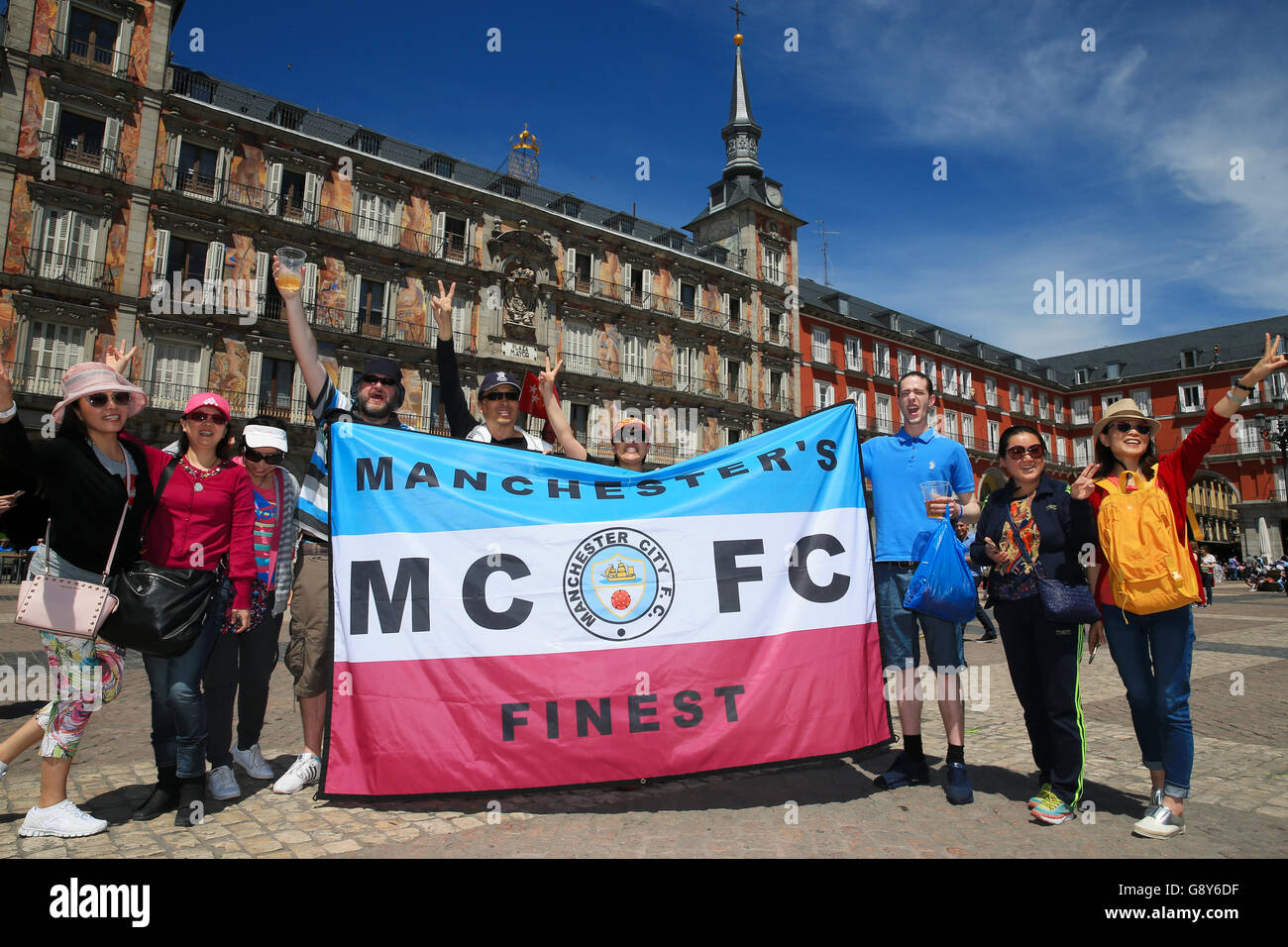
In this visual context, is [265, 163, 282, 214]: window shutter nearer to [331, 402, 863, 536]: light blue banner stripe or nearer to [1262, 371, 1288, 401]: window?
[331, 402, 863, 536]: light blue banner stripe

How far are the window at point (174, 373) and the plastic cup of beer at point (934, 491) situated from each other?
25376mm

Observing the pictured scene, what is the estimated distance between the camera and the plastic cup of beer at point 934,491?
3.97 m

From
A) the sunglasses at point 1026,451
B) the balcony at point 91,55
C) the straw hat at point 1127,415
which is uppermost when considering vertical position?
the balcony at point 91,55

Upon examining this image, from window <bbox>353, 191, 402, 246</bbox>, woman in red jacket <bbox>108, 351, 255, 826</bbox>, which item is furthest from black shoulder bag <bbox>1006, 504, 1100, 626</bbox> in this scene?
window <bbox>353, 191, 402, 246</bbox>

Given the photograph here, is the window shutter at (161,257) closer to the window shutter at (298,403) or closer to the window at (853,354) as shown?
the window shutter at (298,403)

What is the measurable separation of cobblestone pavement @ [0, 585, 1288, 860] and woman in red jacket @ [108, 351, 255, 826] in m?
0.22

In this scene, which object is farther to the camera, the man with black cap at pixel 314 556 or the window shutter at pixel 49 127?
the window shutter at pixel 49 127

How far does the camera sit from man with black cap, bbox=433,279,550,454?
4574 millimetres

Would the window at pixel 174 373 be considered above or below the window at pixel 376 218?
below

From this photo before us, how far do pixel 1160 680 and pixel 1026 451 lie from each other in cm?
127

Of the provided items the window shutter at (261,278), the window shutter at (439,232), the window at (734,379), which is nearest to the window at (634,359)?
the window at (734,379)
